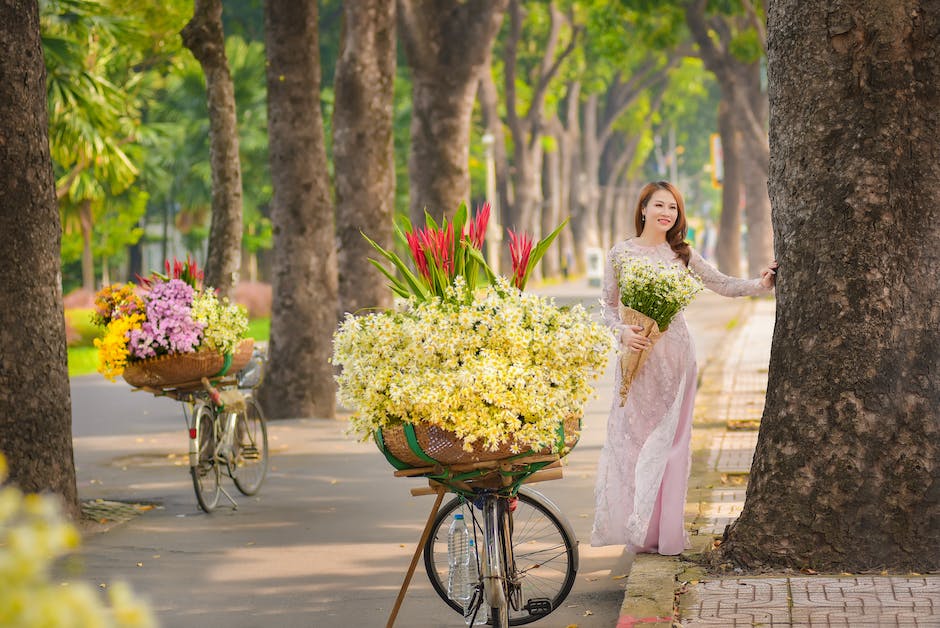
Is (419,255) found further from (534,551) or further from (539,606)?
(539,606)

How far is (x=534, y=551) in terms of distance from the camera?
6.73m

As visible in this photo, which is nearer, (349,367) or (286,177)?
(349,367)

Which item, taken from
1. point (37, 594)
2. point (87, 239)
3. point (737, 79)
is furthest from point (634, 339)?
point (87, 239)

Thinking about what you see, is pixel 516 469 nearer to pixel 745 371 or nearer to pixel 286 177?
pixel 286 177

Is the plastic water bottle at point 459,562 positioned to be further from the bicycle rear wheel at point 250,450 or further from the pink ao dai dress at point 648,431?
the bicycle rear wheel at point 250,450

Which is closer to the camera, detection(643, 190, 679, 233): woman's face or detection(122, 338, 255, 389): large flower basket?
detection(643, 190, 679, 233): woman's face

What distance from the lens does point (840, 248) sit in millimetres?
6953

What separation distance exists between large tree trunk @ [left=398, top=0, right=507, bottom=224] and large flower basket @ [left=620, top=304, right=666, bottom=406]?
34.9 feet

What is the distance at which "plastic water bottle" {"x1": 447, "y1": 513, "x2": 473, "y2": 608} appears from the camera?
6641 millimetres

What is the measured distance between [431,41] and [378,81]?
2.18 m

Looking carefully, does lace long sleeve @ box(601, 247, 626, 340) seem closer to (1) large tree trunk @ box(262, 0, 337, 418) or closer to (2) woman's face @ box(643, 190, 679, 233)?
(2) woman's face @ box(643, 190, 679, 233)

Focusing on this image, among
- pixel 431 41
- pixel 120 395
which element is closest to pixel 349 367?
pixel 431 41

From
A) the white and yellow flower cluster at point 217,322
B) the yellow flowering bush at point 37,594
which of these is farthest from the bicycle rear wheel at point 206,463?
the yellow flowering bush at point 37,594

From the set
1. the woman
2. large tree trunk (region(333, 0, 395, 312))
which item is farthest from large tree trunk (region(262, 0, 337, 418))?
the woman
